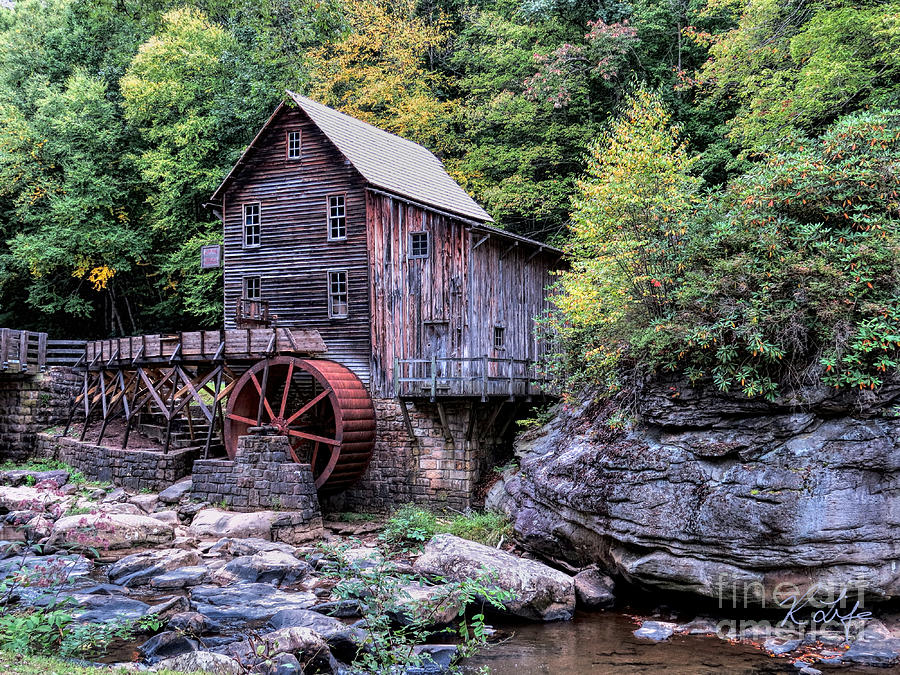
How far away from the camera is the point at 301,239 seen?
18750 millimetres

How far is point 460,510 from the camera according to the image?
52.2ft

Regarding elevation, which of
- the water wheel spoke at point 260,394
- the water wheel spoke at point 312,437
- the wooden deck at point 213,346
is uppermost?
the wooden deck at point 213,346

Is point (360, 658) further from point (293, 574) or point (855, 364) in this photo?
point (855, 364)

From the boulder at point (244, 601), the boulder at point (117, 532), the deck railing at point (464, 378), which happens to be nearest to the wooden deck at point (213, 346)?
the deck railing at point (464, 378)

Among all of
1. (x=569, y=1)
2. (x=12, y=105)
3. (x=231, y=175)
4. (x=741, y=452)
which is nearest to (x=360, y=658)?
(x=741, y=452)

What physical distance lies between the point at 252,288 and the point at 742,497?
13.9m

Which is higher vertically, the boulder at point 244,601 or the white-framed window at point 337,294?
the white-framed window at point 337,294

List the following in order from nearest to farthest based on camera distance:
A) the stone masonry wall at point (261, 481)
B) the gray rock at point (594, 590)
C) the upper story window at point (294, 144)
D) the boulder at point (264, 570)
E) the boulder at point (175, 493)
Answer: the gray rock at point (594, 590), the boulder at point (264, 570), the stone masonry wall at point (261, 481), the boulder at point (175, 493), the upper story window at point (294, 144)

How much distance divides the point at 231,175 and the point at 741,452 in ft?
48.7

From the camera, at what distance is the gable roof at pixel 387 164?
59.1 feet

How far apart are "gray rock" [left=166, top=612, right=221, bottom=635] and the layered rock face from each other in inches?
206

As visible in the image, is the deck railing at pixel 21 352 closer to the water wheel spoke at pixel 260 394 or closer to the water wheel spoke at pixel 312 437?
the water wheel spoke at pixel 260 394

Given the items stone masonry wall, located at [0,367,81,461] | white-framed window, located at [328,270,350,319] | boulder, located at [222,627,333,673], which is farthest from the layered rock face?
stone masonry wall, located at [0,367,81,461]

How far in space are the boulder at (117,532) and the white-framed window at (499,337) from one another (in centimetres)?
824
